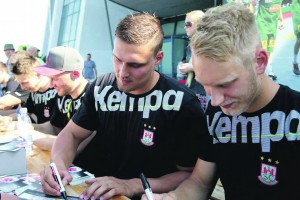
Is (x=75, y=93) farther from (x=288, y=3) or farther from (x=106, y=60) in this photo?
(x=106, y=60)

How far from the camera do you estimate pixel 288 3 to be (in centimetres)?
455

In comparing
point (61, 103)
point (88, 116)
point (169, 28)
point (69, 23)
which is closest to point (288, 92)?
point (88, 116)

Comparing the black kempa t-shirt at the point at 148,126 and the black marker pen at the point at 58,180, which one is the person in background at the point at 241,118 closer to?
the black kempa t-shirt at the point at 148,126

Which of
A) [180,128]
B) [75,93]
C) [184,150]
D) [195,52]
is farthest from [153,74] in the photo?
[75,93]

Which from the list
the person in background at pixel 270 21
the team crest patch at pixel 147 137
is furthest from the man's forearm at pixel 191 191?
the person in background at pixel 270 21

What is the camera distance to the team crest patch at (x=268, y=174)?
113cm

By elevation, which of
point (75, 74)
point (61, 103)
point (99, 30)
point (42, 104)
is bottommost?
point (42, 104)

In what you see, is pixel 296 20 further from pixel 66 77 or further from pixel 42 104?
pixel 42 104

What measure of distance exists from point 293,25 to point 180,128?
3882 millimetres

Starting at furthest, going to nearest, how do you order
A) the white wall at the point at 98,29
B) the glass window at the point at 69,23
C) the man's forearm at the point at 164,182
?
the glass window at the point at 69,23 < the white wall at the point at 98,29 < the man's forearm at the point at 164,182

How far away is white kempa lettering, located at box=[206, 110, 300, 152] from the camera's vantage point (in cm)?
109

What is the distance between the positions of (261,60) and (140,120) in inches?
29.5

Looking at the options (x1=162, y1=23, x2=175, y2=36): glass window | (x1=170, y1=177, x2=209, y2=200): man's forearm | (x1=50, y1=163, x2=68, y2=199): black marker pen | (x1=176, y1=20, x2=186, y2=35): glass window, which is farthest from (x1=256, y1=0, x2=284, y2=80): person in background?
(x1=162, y1=23, x2=175, y2=36): glass window

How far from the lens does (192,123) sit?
4.84ft
